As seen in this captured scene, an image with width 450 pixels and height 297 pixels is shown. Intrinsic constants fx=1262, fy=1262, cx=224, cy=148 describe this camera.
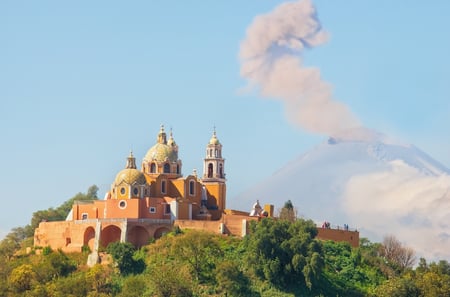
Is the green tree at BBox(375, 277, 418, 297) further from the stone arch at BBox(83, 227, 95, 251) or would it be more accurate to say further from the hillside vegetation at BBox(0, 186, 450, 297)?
the stone arch at BBox(83, 227, 95, 251)

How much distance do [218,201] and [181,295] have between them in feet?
45.1

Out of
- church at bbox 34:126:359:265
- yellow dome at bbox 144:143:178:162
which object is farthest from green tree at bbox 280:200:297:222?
yellow dome at bbox 144:143:178:162

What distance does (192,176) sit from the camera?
282 feet

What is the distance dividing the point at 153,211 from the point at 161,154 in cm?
588

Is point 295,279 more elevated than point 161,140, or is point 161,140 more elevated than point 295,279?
point 161,140

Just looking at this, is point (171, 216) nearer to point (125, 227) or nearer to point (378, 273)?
point (125, 227)

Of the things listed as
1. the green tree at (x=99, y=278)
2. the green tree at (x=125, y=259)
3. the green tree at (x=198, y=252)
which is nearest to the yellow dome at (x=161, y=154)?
the green tree at (x=125, y=259)

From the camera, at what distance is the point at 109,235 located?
271ft

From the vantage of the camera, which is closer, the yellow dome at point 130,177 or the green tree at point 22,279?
the green tree at point 22,279

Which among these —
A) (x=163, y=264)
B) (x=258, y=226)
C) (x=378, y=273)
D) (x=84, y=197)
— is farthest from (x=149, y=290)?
(x=84, y=197)

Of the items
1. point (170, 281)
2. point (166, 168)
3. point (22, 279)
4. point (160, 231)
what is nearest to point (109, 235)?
point (160, 231)

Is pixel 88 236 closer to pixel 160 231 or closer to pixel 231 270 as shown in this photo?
pixel 160 231

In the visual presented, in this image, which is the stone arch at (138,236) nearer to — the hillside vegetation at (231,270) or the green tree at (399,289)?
the hillside vegetation at (231,270)

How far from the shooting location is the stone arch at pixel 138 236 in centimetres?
8206
